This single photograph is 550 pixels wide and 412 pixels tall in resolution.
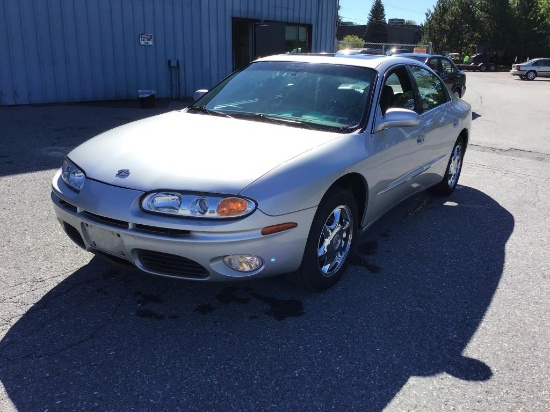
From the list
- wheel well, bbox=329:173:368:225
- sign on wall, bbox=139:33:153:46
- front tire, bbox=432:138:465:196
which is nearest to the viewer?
wheel well, bbox=329:173:368:225

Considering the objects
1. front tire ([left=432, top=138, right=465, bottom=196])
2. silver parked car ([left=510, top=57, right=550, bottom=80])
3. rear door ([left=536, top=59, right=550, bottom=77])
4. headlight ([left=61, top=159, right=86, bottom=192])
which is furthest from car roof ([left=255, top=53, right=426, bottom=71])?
rear door ([left=536, top=59, right=550, bottom=77])

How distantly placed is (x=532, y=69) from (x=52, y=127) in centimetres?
3508

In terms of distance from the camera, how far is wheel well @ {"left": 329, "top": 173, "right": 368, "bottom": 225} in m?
3.39

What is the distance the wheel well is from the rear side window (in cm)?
146

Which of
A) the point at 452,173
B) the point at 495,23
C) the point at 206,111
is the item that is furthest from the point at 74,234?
the point at 495,23

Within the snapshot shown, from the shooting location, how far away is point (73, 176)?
3.12 metres

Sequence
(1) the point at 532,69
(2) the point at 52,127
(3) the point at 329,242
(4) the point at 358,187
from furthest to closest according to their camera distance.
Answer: (1) the point at 532,69 < (2) the point at 52,127 < (4) the point at 358,187 < (3) the point at 329,242

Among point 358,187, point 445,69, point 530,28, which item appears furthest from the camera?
point 530,28

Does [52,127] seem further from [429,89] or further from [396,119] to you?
[396,119]

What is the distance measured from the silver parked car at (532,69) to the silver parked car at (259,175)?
35.4 metres

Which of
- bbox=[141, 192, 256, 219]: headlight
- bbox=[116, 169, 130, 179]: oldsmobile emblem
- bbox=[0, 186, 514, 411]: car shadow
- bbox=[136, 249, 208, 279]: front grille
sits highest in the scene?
bbox=[116, 169, 130, 179]: oldsmobile emblem

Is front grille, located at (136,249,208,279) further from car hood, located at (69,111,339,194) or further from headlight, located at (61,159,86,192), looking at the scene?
headlight, located at (61,159,86,192)

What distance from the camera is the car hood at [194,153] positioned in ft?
8.94

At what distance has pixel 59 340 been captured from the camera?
107 inches
